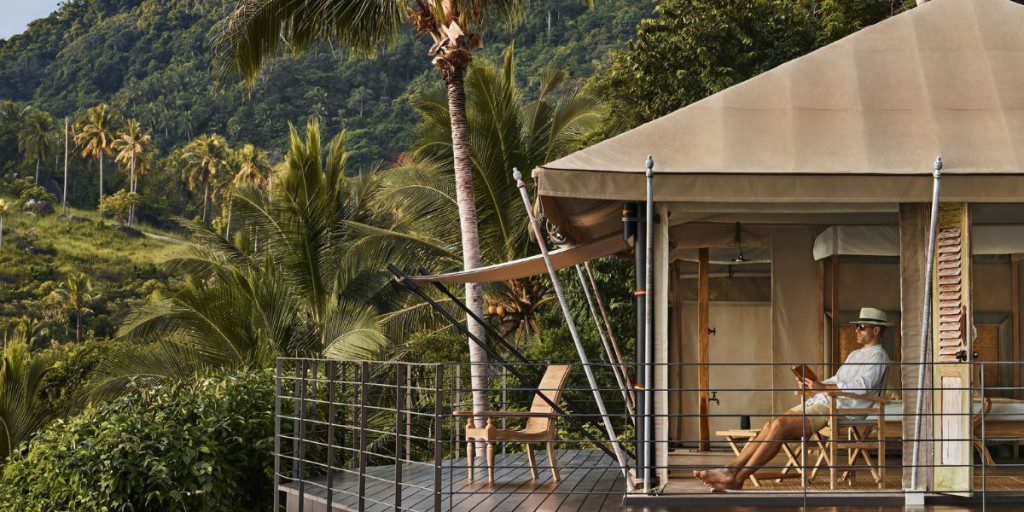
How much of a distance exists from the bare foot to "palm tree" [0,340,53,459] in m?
12.3

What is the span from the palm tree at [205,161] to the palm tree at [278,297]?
47668mm

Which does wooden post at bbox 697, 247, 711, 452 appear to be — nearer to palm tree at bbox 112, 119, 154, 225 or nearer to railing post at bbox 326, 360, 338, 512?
railing post at bbox 326, 360, 338, 512

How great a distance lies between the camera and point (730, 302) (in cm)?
1130

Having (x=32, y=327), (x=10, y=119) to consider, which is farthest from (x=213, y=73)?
(x=10, y=119)

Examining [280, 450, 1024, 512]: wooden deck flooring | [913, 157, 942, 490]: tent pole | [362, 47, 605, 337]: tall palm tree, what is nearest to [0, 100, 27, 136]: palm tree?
[362, 47, 605, 337]: tall palm tree

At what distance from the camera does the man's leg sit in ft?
25.5

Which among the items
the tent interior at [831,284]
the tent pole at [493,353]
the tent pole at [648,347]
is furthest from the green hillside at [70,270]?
the tent pole at [648,347]

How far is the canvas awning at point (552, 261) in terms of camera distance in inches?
382

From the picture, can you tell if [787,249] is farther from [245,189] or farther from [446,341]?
[245,189]

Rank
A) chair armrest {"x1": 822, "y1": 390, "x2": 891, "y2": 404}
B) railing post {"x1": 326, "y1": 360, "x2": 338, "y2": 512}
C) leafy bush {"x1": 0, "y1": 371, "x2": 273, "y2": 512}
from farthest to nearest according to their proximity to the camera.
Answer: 1. leafy bush {"x1": 0, "y1": 371, "x2": 273, "y2": 512}
2. railing post {"x1": 326, "y1": 360, "x2": 338, "y2": 512}
3. chair armrest {"x1": 822, "y1": 390, "x2": 891, "y2": 404}

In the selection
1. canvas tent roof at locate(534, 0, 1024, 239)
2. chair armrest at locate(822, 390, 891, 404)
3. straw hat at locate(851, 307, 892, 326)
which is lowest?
chair armrest at locate(822, 390, 891, 404)

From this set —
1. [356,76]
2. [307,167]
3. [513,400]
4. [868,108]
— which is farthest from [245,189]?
[356,76]

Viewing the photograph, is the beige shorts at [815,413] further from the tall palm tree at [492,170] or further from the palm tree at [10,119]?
the palm tree at [10,119]

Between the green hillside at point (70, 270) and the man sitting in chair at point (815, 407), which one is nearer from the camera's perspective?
the man sitting in chair at point (815, 407)
